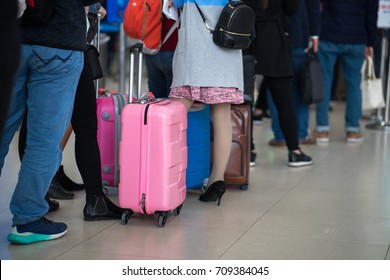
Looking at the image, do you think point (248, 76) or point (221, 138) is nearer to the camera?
point (221, 138)

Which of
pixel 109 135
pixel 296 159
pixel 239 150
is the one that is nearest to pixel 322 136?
pixel 296 159

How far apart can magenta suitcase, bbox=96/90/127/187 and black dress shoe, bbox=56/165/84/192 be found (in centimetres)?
26

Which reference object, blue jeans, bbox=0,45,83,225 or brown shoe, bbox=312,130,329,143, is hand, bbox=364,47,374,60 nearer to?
brown shoe, bbox=312,130,329,143

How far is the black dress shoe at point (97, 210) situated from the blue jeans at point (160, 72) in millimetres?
924

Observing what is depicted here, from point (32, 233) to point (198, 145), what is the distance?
134 cm

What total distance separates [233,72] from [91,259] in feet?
4.41

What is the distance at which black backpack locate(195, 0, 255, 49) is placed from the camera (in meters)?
4.00

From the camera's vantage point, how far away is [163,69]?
4.55 meters

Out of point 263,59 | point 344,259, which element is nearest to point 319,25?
point 263,59

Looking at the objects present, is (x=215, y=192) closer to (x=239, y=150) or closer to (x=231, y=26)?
(x=239, y=150)

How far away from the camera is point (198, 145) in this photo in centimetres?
456

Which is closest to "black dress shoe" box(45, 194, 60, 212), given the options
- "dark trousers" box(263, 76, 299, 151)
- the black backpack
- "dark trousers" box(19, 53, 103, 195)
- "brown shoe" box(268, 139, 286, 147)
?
"dark trousers" box(19, 53, 103, 195)
